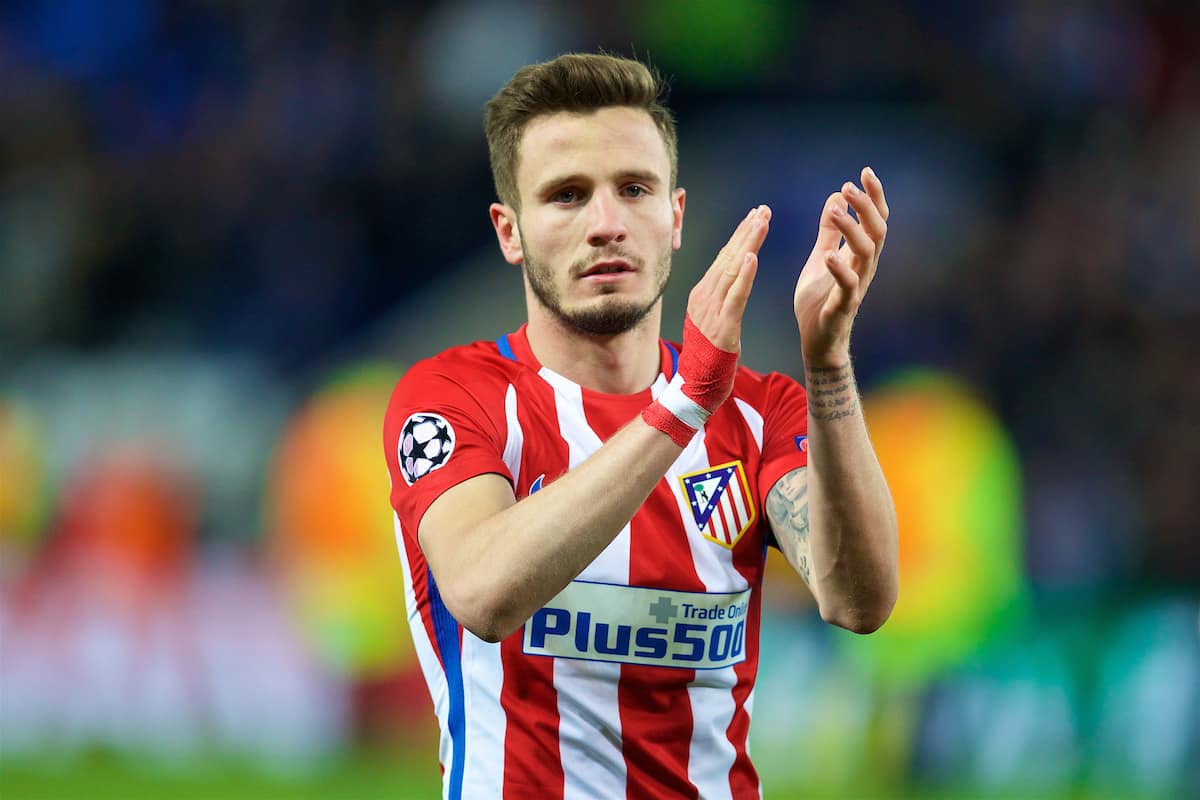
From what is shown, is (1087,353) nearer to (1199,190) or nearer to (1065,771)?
(1199,190)

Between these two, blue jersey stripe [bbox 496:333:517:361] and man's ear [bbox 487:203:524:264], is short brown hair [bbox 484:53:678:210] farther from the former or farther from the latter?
blue jersey stripe [bbox 496:333:517:361]

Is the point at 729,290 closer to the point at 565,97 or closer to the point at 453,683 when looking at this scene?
the point at 565,97

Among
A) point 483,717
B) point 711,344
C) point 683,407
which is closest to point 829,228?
point 711,344

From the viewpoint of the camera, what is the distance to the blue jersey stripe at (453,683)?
3.27 metres

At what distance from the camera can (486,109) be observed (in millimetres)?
3785

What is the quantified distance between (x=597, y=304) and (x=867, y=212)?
71 centimetres

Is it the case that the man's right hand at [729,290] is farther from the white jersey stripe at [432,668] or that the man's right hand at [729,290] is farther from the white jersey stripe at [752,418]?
the white jersey stripe at [432,668]

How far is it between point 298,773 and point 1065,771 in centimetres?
413

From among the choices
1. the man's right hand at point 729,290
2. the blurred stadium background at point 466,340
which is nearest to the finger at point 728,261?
the man's right hand at point 729,290

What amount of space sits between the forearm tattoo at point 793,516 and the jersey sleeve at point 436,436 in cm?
64

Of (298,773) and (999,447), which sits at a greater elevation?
(999,447)

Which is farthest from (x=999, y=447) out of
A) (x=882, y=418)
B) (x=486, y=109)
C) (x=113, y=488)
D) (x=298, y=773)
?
(x=486, y=109)

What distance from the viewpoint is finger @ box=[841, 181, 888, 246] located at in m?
2.90

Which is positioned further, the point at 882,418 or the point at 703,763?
the point at 882,418
